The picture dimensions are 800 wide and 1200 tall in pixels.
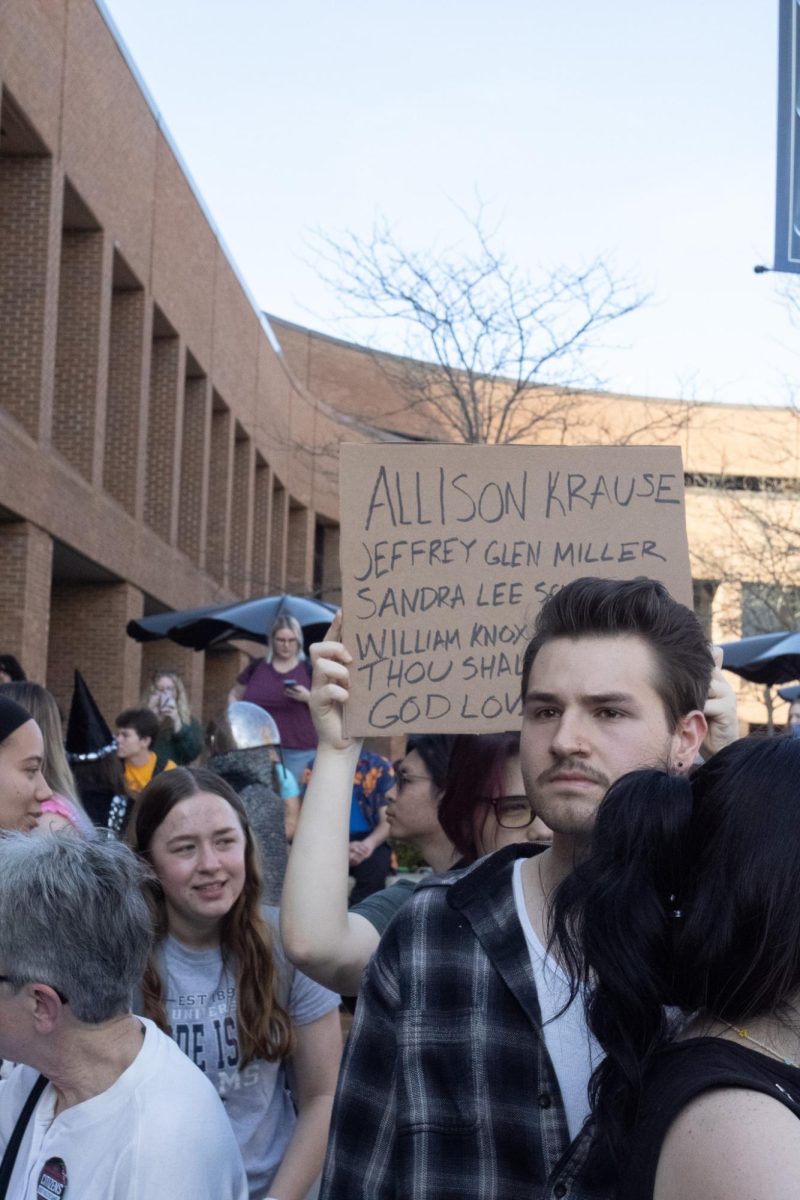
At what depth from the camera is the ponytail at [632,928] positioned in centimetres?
176

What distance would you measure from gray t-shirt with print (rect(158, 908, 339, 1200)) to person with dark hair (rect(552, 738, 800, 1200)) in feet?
6.27

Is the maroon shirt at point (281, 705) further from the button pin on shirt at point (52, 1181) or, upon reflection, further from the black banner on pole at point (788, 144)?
the button pin on shirt at point (52, 1181)

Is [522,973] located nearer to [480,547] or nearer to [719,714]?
[719,714]

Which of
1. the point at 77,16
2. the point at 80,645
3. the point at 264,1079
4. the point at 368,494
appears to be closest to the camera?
the point at 368,494

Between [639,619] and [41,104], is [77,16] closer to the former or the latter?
[41,104]

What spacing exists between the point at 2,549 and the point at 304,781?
28.8ft

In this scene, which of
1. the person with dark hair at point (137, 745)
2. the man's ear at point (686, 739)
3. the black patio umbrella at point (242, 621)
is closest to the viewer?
the man's ear at point (686, 739)

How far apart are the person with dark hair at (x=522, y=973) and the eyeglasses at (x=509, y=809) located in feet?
3.16

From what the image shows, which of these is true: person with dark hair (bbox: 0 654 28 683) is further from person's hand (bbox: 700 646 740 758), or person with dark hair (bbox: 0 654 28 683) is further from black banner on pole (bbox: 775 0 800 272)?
person's hand (bbox: 700 646 740 758)

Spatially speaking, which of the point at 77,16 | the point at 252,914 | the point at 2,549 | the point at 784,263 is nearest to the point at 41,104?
the point at 77,16

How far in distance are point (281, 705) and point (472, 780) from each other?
6.13 m

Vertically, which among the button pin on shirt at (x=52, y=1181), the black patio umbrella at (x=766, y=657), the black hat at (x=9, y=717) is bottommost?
the button pin on shirt at (x=52, y=1181)

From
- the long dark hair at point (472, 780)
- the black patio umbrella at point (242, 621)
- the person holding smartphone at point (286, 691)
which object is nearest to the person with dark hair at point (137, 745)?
the person holding smartphone at point (286, 691)

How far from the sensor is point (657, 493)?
10.4ft
